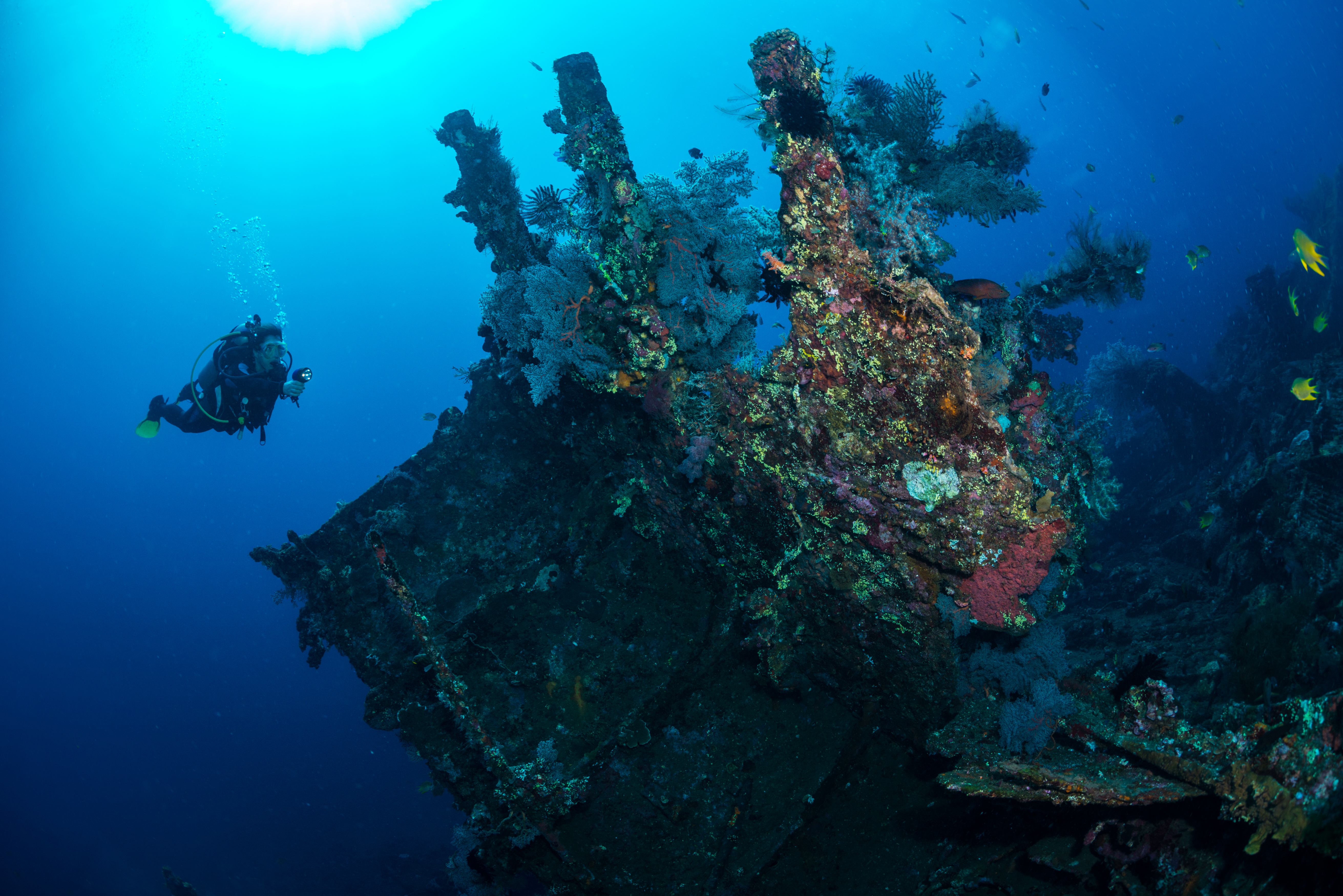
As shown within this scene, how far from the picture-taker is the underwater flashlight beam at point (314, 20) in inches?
2618

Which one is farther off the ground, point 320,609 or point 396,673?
point 320,609

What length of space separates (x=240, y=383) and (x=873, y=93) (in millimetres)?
9744

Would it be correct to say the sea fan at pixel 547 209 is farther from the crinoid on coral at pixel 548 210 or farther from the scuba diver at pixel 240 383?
the scuba diver at pixel 240 383

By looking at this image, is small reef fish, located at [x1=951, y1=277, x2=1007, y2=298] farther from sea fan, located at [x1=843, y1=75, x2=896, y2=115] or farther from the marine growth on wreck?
sea fan, located at [x1=843, y1=75, x2=896, y2=115]

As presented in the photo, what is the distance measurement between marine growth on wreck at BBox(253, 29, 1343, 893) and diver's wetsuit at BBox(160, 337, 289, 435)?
360 cm

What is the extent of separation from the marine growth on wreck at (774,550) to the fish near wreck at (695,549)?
0.07 ft

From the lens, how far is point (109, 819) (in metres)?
38.2

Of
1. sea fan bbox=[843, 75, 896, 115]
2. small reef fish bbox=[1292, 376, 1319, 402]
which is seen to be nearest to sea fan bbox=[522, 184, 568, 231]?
sea fan bbox=[843, 75, 896, 115]

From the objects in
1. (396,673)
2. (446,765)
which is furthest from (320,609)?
(446,765)

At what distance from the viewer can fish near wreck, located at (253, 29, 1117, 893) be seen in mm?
3223

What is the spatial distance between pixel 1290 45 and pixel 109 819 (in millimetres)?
174770

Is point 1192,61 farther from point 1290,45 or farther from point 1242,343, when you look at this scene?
point 1242,343

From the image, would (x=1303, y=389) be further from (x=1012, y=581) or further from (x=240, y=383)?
(x=240, y=383)

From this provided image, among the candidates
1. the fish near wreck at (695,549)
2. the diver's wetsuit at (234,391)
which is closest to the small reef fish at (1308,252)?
the fish near wreck at (695,549)
